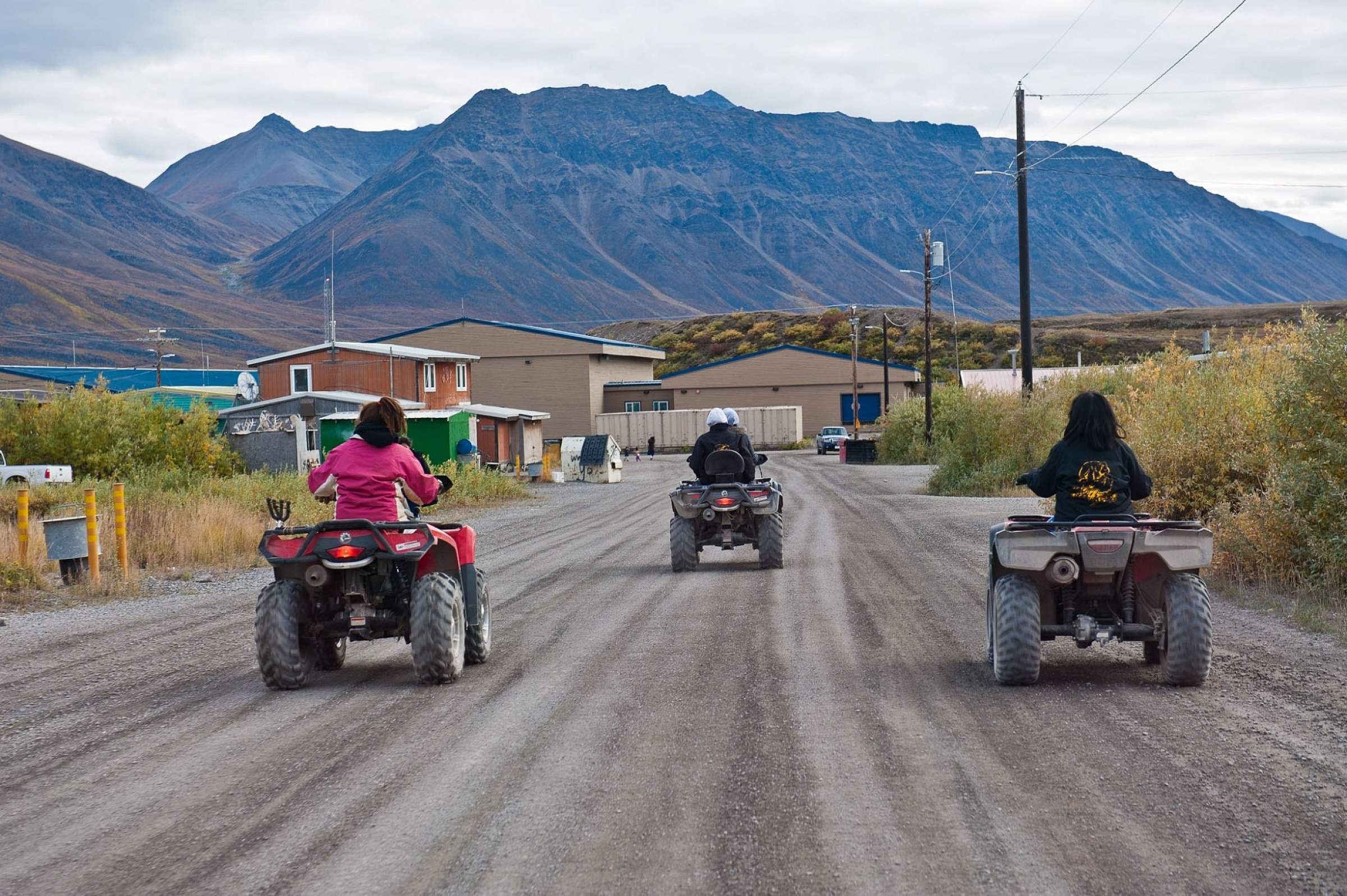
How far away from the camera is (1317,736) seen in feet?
24.0

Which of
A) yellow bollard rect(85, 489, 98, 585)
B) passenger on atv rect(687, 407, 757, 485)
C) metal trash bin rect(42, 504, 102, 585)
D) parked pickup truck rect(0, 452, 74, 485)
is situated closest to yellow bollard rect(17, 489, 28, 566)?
metal trash bin rect(42, 504, 102, 585)

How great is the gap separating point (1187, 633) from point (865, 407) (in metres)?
80.6

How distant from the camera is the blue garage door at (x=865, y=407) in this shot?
88.2 m

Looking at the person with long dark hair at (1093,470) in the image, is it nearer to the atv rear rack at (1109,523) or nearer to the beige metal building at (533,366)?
the atv rear rack at (1109,523)

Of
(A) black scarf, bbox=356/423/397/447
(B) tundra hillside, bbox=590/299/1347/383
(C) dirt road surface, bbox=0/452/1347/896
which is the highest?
(B) tundra hillside, bbox=590/299/1347/383

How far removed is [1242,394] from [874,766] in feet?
39.7

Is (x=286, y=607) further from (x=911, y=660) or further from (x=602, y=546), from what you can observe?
(x=602, y=546)

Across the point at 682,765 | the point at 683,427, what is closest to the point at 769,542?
the point at 682,765

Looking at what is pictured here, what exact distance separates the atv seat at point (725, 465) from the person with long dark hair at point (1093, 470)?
7478 millimetres

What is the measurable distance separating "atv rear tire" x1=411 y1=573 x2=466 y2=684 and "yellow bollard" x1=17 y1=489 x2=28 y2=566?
917 centimetres

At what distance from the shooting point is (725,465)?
16.4 meters

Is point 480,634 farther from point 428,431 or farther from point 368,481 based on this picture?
point 428,431

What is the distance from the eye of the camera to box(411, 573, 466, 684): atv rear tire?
29.2ft

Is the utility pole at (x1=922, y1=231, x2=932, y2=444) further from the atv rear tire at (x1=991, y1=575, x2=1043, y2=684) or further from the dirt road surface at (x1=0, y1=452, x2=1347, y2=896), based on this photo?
the atv rear tire at (x1=991, y1=575, x2=1043, y2=684)
